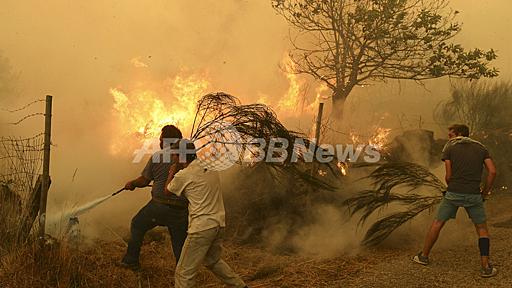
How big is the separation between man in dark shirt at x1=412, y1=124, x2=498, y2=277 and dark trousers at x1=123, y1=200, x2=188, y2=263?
113 inches

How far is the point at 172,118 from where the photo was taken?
9.95 meters

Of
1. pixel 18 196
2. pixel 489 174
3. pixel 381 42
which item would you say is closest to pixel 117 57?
pixel 381 42

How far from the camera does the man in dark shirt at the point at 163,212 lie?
5316mm

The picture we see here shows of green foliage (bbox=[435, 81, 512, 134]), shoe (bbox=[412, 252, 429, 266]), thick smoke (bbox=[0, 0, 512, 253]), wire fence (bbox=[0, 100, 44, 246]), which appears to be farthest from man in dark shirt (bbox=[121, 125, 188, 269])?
green foliage (bbox=[435, 81, 512, 134])

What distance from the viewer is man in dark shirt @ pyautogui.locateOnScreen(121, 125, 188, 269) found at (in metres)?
5.32

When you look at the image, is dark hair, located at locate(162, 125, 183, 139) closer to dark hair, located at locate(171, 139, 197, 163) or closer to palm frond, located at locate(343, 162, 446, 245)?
dark hair, located at locate(171, 139, 197, 163)

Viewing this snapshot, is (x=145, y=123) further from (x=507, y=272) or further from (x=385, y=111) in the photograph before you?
(x=385, y=111)

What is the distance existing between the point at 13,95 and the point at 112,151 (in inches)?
177

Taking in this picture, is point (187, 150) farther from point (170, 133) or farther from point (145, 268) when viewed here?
point (145, 268)

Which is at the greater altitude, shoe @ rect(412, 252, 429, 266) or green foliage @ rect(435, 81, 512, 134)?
green foliage @ rect(435, 81, 512, 134)

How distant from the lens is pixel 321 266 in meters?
6.41

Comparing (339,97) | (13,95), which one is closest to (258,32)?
(339,97)

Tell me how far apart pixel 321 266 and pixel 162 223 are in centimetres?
222

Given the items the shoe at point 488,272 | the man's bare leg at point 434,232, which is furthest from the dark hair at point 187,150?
the shoe at point 488,272
